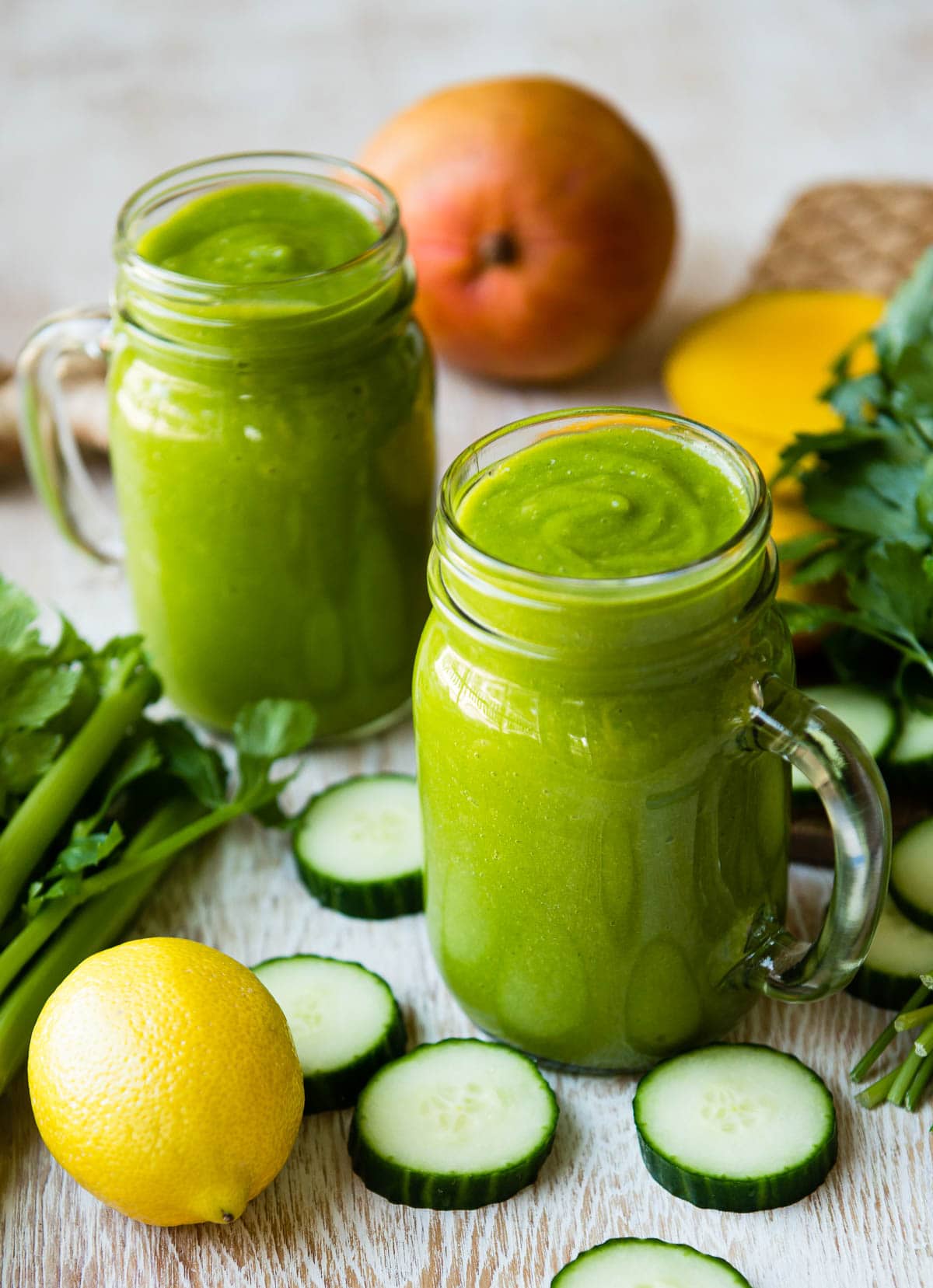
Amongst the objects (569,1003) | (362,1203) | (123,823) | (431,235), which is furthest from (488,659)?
(431,235)

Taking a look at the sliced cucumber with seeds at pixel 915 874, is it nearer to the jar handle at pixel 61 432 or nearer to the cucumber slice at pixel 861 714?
the cucumber slice at pixel 861 714

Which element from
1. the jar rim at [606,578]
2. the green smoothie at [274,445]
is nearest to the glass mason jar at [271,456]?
the green smoothie at [274,445]

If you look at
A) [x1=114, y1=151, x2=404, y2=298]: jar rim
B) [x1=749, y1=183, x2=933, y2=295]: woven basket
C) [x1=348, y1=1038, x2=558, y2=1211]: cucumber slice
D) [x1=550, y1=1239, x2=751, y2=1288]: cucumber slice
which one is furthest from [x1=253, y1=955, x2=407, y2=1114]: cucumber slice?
[x1=749, y1=183, x2=933, y2=295]: woven basket

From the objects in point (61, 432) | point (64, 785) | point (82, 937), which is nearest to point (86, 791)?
point (64, 785)

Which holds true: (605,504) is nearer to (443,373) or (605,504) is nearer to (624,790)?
(624,790)

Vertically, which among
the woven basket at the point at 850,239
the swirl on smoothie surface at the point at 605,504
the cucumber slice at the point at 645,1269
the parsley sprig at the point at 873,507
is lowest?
the cucumber slice at the point at 645,1269

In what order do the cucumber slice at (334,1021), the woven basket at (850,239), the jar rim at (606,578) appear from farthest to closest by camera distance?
the woven basket at (850,239) < the cucumber slice at (334,1021) < the jar rim at (606,578)

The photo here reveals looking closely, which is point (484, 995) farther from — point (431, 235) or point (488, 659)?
point (431, 235)
